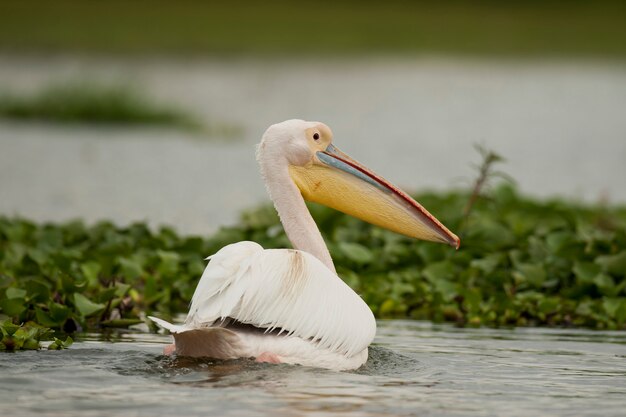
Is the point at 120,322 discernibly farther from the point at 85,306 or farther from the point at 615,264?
the point at 615,264

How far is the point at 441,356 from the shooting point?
691 cm

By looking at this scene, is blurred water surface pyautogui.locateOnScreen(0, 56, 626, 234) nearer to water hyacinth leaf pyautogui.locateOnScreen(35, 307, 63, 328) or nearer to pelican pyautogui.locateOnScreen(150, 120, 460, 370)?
pelican pyautogui.locateOnScreen(150, 120, 460, 370)

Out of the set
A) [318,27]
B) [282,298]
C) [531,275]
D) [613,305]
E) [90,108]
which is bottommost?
[282,298]

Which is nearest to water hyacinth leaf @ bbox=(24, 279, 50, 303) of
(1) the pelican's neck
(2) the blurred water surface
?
(1) the pelican's neck

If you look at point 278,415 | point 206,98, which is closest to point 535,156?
point 206,98

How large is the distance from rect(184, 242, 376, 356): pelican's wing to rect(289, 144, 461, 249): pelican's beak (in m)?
0.80

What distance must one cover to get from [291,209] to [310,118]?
1552cm

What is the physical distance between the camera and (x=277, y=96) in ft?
83.0

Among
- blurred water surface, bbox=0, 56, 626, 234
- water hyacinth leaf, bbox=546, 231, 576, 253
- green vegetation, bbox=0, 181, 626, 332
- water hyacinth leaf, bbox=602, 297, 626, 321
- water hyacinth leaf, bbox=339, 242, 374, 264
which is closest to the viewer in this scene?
green vegetation, bbox=0, 181, 626, 332

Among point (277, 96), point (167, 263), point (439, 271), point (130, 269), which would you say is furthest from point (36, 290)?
point (277, 96)

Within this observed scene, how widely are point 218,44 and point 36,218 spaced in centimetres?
2011

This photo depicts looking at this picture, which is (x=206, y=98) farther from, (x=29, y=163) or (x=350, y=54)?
(x=29, y=163)

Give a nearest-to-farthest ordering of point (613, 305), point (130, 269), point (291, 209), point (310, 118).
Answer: point (291, 209), point (613, 305), point (130, 269), point (310, 118)

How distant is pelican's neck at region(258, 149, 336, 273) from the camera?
6.79 m
